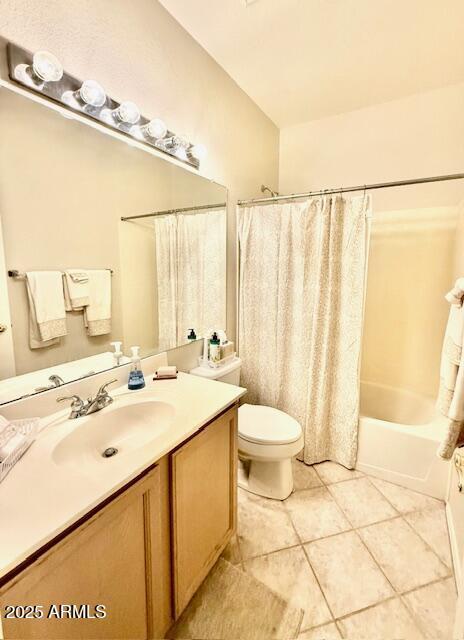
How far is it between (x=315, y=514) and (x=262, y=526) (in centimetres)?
32

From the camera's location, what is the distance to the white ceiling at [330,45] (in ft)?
4.72

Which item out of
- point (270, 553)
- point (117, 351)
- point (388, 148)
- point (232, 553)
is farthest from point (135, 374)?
point (388, 148)

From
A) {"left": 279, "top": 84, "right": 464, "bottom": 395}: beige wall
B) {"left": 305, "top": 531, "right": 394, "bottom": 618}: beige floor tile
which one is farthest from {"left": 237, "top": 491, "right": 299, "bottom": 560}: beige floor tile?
{"left": 279, "top": 84, "right": 464, "bottom": 395}: beige wall

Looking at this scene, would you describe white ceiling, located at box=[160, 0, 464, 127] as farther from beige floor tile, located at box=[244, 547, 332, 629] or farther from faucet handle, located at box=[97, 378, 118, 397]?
beige floor tile, located at box=[244, 547, 332, 629]

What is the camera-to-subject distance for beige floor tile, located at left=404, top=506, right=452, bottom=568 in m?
1.44

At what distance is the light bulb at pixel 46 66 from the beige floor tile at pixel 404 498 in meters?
2.61

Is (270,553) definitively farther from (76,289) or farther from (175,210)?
(175,210)

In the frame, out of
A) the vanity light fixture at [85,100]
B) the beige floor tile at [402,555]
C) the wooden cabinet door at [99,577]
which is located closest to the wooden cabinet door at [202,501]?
the wooden cabinet door at [99,577]

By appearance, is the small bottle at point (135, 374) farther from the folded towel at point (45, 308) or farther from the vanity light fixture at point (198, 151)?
the vanity light fixture at point (198, 151)

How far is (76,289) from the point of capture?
118 centimetres

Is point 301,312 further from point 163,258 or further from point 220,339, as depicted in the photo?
point 163,258

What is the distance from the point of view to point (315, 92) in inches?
82.4

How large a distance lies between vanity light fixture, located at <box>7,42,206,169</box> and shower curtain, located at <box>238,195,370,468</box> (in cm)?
87

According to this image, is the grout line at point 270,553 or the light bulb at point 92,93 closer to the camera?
the light bulb at point 92,93
